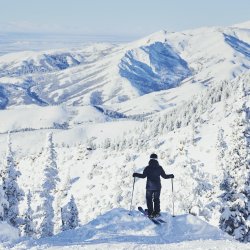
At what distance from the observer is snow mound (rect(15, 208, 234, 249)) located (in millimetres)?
23252

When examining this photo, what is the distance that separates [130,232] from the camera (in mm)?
26516

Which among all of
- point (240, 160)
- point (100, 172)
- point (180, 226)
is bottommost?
point (100, 172)

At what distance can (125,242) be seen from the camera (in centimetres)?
2269

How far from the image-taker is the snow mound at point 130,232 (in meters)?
23.3

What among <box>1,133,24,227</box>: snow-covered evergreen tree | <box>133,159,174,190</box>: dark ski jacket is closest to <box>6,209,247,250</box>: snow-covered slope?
<box>133,159,174,190</box>: dark ski jacket

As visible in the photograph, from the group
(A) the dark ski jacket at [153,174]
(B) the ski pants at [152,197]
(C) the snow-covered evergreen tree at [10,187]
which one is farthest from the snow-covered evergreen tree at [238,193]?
(C) the snow-covered evergreen tree at [10,187]

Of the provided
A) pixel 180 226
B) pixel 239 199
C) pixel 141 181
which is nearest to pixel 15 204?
pixel 239 199

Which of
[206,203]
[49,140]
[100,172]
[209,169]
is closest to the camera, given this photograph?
[206,203]

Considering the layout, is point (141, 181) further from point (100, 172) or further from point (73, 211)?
point (73, 211)

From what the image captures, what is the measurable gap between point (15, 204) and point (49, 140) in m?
14.3

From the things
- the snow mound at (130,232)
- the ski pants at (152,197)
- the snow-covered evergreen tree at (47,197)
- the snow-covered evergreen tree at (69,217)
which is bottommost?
the snow-covered evergreen tree at (69,217)

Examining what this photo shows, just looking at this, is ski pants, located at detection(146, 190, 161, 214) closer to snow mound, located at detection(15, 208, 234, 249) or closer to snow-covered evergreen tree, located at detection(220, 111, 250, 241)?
snow mound, located at detection(15, 208, 234, 249)

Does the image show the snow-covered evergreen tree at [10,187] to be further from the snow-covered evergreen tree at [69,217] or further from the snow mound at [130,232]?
the snow mound at [130,232]

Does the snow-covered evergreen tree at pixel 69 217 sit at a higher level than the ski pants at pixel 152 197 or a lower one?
lower
